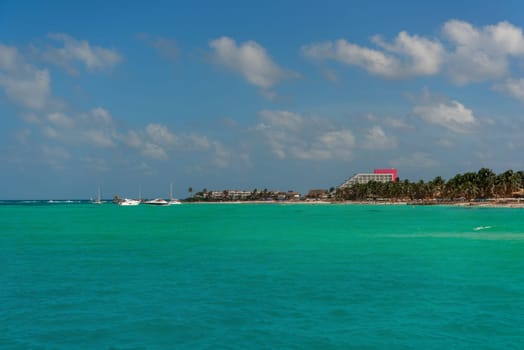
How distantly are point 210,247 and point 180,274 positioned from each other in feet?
37.7

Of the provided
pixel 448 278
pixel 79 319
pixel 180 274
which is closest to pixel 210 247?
pixel 180 274

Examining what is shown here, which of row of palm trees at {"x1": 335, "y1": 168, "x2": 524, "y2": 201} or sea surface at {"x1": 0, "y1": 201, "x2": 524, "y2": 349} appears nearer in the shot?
sea surface at {"x1": 0, "y1": 201, "x2": 524, "y2": 349}

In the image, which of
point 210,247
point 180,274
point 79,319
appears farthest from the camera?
point 210,247

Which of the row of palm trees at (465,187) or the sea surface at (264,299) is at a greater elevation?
the row of palm trees at (465,187)

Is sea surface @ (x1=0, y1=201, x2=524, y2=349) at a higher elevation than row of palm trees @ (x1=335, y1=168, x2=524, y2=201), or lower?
lower

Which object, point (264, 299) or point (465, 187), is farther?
point (465, 187)

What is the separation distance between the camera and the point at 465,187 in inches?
5084

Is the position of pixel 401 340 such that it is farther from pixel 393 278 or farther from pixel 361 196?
pixel 361 196

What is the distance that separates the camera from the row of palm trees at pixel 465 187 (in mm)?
124938

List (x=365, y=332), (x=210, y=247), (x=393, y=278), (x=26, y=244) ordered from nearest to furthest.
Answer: (x=365, y=332) < (x=393, y=278) < (x=210, y=247) < (x=26, y=244)

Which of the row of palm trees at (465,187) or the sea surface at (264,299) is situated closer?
the sea surface at (264,299)

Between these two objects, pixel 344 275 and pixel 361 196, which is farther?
pixel 361 196

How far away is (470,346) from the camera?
12625 mm

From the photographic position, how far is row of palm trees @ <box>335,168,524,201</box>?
124938 millimetres
